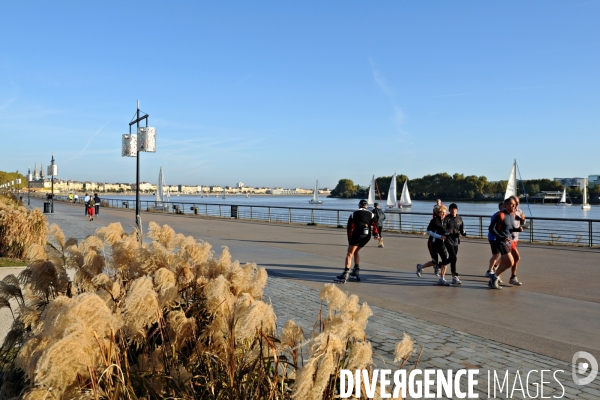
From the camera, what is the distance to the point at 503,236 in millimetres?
9547

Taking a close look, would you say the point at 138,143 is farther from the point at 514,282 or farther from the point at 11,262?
the point at 514,282

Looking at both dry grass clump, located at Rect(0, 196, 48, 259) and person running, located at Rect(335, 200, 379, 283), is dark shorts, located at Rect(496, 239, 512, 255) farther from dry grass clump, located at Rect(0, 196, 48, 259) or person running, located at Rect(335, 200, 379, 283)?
dry grass clump, located at Rect(0, 196, 48, 259)

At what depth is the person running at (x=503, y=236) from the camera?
9.38 metres

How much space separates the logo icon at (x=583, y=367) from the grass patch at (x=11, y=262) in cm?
973

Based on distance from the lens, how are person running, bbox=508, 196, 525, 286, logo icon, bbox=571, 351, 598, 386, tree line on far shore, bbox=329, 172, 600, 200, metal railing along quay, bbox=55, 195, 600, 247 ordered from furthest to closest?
tree line on far shore, bbox=329, 172, 600, 200 < metal railing along quay, bbox=55, 195, 600, 247 < person running, bbox=508, 196, 525, 286 < logo icon, bbox=571, 351, 598, 386

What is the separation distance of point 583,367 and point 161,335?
443cm

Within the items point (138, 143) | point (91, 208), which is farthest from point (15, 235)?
point (91, 208)

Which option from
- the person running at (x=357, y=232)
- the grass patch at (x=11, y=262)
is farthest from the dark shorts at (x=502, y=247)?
the grass patch at (x=11, y=262)

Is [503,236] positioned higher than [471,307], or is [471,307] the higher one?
[503,236]

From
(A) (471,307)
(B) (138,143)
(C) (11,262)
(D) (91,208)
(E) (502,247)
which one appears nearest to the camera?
(A) (471,307)

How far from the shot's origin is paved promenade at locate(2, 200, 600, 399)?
5219 millimetres

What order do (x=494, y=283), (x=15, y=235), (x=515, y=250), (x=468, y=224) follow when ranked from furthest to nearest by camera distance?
(x=468, y=224), (x=15, y=235), (x=515, y=250), (x=494, y=283)

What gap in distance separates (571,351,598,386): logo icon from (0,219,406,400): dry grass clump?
3318 mm

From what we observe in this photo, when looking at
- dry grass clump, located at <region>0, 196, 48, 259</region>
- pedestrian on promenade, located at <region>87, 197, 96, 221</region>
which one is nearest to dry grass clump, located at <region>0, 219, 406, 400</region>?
dry grass clump, located at <region>0, 196, 48, 259</region>
